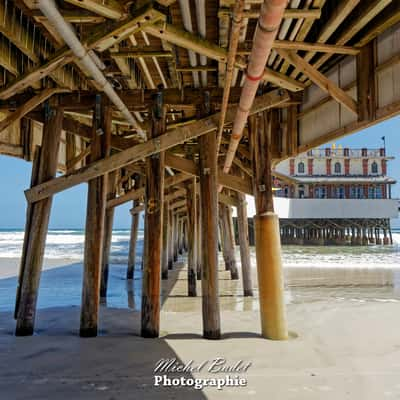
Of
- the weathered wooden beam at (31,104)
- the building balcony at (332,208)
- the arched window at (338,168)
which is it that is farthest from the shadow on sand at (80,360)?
the arched window at (338,168)

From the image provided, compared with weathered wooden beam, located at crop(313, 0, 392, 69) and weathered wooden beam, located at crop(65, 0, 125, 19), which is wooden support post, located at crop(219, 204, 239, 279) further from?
weathered wooden beam, located at crop(65, 0, 125, 19)

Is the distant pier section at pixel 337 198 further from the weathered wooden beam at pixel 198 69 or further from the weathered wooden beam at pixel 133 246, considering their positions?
the weathered wooden beam at pixel 198 69

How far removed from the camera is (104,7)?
3.39 metres

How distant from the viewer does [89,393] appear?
3309 millimetres

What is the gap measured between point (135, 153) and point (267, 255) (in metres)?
2.06

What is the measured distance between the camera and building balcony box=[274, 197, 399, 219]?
3400 centimetres

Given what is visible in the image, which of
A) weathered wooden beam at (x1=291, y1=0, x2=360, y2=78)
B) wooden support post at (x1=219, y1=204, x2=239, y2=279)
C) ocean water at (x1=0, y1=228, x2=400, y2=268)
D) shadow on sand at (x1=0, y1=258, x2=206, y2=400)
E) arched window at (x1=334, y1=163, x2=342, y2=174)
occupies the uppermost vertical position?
arched window at (x1=334, y1=163, x2=342, y2=174)

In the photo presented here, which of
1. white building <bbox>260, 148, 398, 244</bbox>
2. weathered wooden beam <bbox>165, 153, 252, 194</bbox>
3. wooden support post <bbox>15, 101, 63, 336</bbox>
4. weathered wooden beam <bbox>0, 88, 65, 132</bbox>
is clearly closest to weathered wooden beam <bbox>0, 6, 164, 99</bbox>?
weathered wooden beam <bbox>0, 88, 65, 132</bbox>

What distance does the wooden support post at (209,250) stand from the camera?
5004 millimetres

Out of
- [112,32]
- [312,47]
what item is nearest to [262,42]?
[112,32]

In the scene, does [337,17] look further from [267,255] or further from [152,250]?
[152,250]

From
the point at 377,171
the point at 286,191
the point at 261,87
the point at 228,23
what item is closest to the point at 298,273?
the point at 261,87

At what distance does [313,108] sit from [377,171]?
38151mm

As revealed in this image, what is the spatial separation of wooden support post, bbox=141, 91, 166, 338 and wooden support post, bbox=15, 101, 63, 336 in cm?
135
